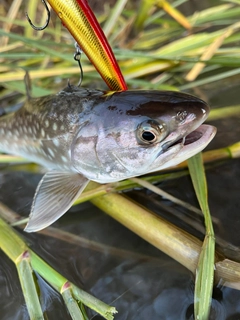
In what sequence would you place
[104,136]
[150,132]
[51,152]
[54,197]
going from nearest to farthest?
[150,132] < [104,136] < [54,197] < [51,152]

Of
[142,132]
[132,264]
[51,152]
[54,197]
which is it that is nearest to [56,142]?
[51,152]

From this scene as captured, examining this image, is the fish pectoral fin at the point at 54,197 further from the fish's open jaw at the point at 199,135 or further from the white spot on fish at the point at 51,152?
the fish's open jaw at the point at 199,135

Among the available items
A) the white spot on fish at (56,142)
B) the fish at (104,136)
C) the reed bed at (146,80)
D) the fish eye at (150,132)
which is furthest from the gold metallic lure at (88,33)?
the reed bed at (146,80)

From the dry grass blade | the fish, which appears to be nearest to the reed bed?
the dry grass blade

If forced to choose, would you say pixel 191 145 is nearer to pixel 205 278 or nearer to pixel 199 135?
pixel 199 135

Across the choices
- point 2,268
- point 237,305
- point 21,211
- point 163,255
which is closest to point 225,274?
point 237,305

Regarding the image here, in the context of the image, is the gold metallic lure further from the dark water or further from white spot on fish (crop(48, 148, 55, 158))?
the dark water

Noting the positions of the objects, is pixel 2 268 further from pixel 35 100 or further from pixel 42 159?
pixel 35 100
